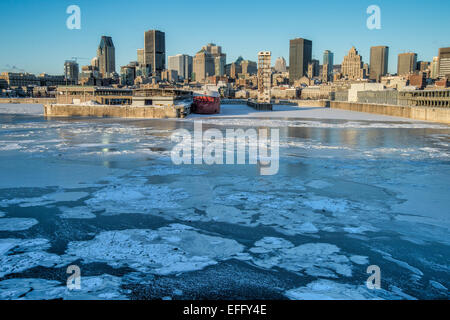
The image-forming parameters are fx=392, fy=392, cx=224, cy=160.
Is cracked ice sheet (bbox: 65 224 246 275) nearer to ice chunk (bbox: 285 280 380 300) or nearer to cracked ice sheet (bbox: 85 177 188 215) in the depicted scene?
ice chunk (bbox: 285 280 380 300)

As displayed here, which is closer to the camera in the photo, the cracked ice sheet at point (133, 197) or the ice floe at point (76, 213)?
the ice floe at point (76, 213)

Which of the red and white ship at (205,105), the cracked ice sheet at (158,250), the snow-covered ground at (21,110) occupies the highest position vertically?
the red and white ship at (205,105)

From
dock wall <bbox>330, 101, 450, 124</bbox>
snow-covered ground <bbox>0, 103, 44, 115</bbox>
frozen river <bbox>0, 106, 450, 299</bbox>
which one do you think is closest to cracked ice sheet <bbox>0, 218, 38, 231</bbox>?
frozen river <bbox>0, 106, 450, 299</bbox>

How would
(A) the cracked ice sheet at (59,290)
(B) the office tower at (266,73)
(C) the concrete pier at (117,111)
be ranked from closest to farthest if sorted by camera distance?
(A) the cracked ice sheet at (59,290), (C) the concrete pier at (117,111), (B) the office tower at (266,73)

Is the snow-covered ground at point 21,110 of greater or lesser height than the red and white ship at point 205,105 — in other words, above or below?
below

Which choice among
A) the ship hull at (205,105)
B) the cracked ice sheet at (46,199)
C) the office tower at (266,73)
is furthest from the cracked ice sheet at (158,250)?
the office tower at (266,73)

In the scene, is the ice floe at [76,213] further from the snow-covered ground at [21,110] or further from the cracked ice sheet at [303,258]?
the snow-covered ground at [21,110]

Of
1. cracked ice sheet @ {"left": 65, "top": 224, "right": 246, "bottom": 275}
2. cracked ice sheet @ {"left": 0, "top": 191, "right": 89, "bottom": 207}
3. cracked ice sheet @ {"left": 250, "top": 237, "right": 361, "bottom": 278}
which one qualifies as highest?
cracked ice sheet @ {"left": 0, "top": 191, "right": 89, "bottom": 207}
